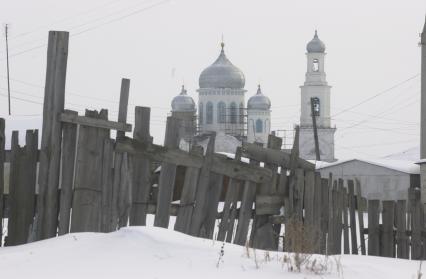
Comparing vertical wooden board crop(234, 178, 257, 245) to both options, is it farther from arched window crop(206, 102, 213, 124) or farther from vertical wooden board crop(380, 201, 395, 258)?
arched window crop(206, 102, 213, 124)

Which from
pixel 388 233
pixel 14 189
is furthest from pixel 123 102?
pixel 388 233

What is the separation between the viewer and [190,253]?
324 inches

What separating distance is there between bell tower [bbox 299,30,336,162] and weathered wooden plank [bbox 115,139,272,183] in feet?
286

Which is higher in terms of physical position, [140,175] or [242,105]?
[242,105]

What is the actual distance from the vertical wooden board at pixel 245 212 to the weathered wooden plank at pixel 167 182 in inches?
40.1

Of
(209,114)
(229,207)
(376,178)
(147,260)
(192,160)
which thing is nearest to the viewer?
(147,260)

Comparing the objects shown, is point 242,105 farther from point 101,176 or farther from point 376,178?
point 101,176

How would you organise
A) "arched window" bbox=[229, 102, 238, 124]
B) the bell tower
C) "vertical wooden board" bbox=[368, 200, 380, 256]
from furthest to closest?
"arched window" bbox=[229, 102, 238, 124], the bell tower, "vertical wooden board" bbox=[368, 200, 380, 256]

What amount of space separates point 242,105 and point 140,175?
306ft

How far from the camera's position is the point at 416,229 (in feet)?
42.0

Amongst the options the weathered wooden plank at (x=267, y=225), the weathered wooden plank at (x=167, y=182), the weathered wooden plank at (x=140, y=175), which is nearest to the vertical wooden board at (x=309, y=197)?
the weathered wooden plank at (x=267, y=225)

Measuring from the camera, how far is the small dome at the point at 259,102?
104625mm

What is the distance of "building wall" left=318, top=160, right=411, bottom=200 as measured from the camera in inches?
1644

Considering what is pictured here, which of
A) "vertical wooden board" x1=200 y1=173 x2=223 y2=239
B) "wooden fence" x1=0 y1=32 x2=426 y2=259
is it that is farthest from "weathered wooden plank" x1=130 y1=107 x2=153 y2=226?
"vertical wooden board" x1=200 y1=173 x2=223 y2=239
